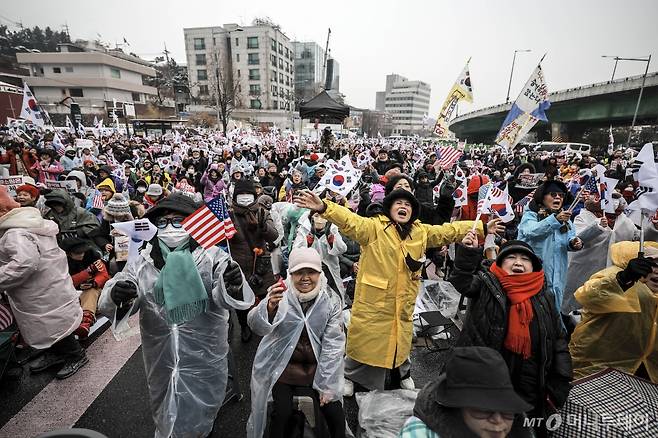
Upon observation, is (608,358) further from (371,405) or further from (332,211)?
(332,211)

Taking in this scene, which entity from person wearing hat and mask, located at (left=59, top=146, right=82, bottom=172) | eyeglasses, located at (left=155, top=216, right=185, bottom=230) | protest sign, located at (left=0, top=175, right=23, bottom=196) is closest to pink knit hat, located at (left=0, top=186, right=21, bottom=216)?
eyeglasses, located at (left=155, top=216, right=185, bottom=230)

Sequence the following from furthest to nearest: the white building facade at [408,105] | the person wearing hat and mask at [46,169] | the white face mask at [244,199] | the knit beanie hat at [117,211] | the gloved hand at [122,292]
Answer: the white building facade at [408,105] < the person wearing hat and mask at [46,169] < the knit beanie hat at [117,211] < the white face mask at [244,199] < the gloved hand at [122,292]

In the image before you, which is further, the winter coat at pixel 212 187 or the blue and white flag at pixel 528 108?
the winter coat at pixel 212 187

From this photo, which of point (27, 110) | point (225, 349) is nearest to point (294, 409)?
point (225, 349)

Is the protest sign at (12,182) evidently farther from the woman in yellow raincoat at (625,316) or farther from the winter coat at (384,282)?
the woman in yellow raincoat at (625,316)

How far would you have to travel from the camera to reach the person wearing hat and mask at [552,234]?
12.0 ft

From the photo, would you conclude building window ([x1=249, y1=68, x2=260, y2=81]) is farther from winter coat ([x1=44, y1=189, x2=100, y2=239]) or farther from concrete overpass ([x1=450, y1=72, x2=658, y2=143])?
winter coat ([x1=44, y1=189, x2=100, y2=239])

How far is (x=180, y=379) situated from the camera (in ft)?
8.39

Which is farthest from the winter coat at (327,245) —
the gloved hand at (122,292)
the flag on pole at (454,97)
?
the flag on pole at (454,97)

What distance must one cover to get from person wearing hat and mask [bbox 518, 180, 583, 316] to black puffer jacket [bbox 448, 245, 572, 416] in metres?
1.46

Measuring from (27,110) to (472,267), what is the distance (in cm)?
1678

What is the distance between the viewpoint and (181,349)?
2576 millimetres

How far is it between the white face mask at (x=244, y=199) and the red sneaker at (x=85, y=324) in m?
2.30

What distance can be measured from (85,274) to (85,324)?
613 millimetres
